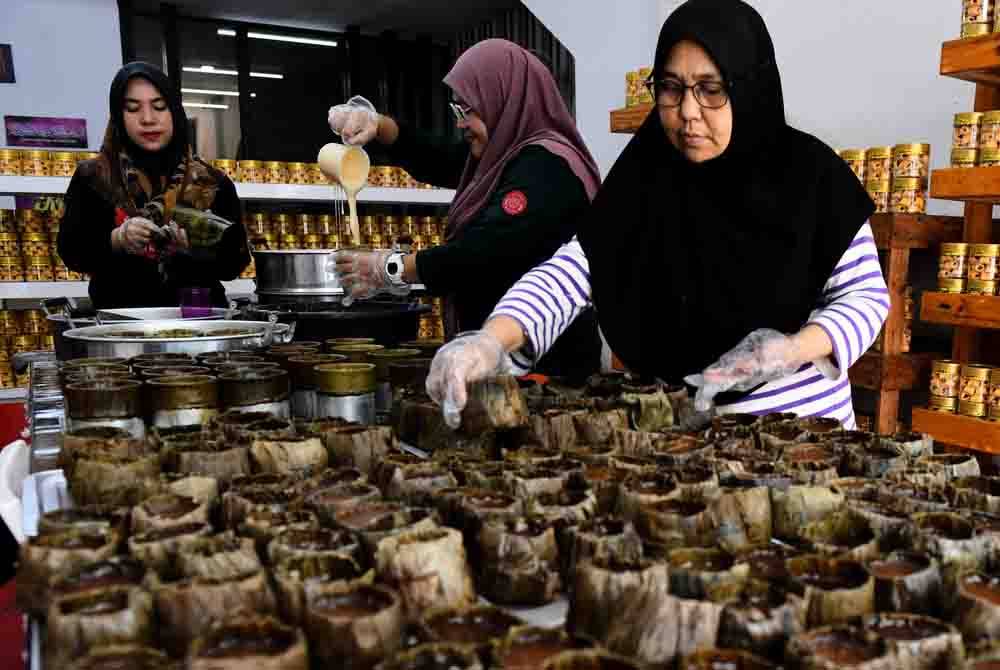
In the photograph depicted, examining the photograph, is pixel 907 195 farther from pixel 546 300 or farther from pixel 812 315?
pixel 546 300

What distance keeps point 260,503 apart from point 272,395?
22.5 inches

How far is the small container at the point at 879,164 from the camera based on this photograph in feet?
9.63

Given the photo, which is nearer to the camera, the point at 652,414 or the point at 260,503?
the point at 260,503

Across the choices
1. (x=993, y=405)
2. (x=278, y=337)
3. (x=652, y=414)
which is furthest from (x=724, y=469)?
(x=993, y=405)

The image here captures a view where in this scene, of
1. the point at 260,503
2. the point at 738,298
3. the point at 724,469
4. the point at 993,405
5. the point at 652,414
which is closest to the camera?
the point at 260,503

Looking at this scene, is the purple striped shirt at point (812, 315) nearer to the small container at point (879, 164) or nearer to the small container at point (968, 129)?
the small container at point (968, 129)

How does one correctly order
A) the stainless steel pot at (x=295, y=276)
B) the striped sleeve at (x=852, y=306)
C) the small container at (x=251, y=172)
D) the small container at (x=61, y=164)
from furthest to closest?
the small container at (x=251, y=172) → the small container at (x=61, y=164) → the stainless steel pot at (x=295, y=276) → the striped sleeve at (x=852, y=306)

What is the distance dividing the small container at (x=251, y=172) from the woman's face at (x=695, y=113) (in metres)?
3.61

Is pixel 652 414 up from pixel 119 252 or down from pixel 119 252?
down

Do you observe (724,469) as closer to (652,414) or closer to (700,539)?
(700,539)

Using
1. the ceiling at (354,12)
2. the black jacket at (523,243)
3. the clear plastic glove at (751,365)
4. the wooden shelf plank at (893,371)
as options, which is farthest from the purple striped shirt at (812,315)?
the ceiling at (354,12)

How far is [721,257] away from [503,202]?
61cm

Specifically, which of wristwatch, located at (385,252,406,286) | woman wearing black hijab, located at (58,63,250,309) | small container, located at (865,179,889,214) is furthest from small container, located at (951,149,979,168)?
woman wearing black hijab, located at (58,63,250,309)

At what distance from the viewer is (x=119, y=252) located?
120 inches
